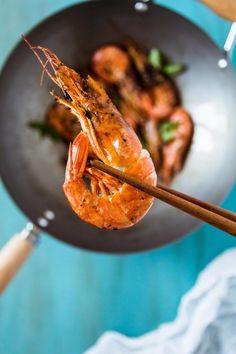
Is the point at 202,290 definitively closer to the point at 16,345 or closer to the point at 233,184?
the point at 233,184

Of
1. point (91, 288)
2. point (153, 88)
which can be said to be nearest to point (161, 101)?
point (153, 88)

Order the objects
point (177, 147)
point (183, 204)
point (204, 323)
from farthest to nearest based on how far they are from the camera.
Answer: point (177, 147)
point (204, 323)
point (183, 204)

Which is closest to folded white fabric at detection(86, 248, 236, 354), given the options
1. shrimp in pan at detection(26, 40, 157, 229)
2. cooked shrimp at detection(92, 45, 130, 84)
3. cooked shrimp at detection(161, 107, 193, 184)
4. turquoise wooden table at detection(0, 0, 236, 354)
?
turquoise wooden table at detection(0, 0, 236, 354)

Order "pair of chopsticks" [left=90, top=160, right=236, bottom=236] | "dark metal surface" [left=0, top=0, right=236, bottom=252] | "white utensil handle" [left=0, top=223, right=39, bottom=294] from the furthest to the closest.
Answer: "dark metal surface" [left=0, top=0, right=236, bottom=252] → "white utensil handle" [left=0, top=223, right=39, bottom=294] → "pair of chopsticks" [left=90, top=160, right=236, bottom=236]

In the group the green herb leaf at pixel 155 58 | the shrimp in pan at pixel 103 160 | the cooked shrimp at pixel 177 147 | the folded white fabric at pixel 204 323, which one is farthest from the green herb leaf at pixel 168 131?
the shrimp in pan at pixel 103 160

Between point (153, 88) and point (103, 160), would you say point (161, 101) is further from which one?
point (103, 160)

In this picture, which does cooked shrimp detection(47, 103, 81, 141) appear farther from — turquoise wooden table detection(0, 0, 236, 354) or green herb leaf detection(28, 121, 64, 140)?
turquoise wooden table detection(0, 0, 236, 354)
